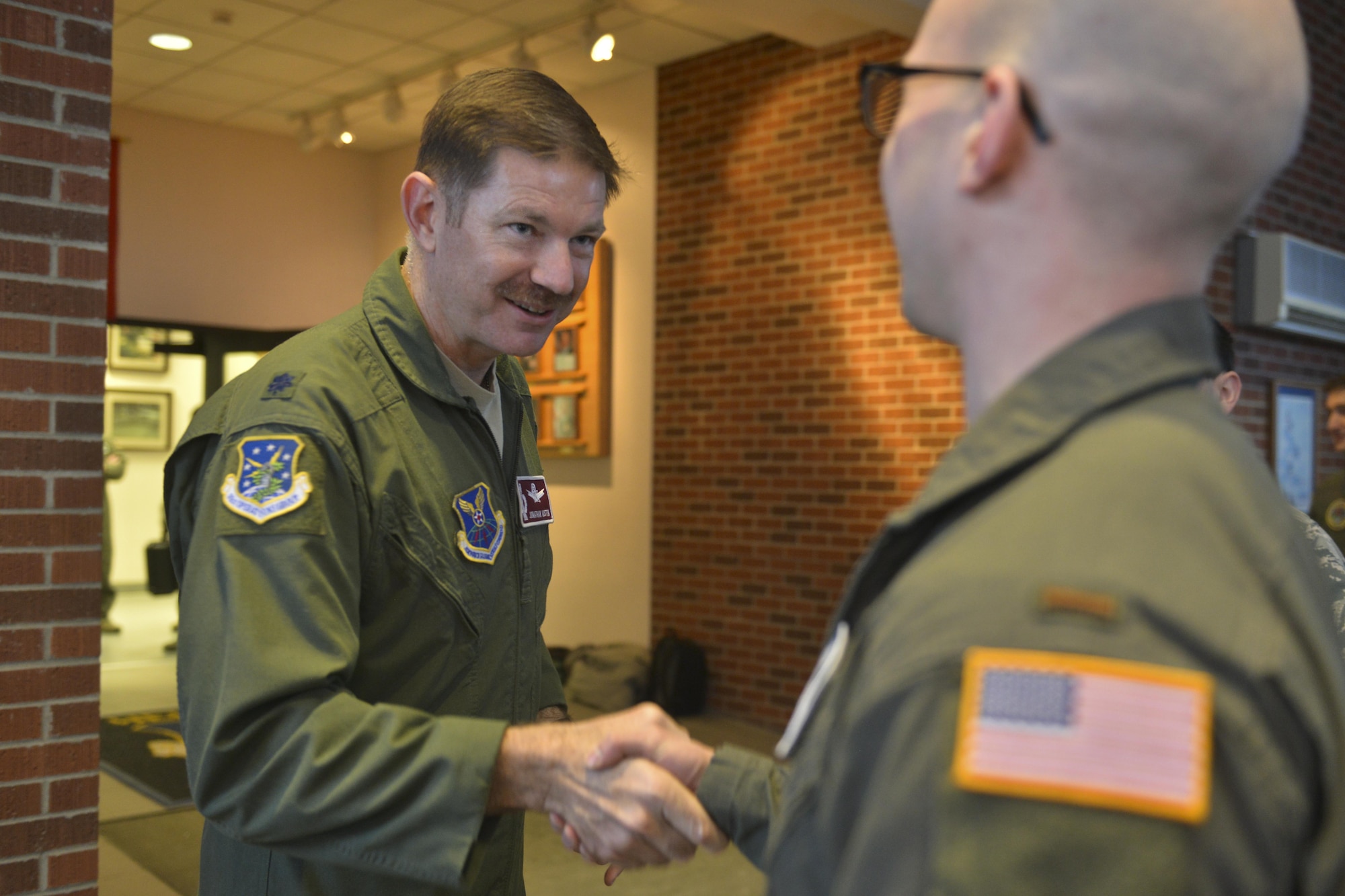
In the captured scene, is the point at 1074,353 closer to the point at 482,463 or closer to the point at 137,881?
the point at 482,463

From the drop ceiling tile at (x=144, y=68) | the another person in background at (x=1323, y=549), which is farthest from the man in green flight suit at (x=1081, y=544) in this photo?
the drop ceiling tile at (x=144, y=68)

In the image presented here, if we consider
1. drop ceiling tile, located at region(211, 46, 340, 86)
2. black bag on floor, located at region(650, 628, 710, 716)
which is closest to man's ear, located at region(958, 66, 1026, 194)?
black bag on floor, located at region(650, 628, 710, 716)

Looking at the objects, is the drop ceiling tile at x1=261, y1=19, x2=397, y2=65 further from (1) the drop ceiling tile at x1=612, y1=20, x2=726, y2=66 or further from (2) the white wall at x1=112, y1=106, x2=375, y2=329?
(2) the white wall at x1=112, y1=106, x2=375, y2=329

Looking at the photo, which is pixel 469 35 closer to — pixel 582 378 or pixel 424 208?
pixel 582 378

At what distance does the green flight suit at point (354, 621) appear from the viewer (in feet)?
3.84

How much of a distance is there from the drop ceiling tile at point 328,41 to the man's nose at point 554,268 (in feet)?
17.3

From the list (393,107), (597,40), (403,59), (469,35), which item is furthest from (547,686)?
(393,107)

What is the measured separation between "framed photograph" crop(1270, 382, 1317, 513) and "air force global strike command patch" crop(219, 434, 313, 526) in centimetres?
596

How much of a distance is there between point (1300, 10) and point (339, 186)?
670 centimetres

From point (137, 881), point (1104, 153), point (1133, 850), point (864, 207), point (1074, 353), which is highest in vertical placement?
point (864, 207)

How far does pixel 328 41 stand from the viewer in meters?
6.43

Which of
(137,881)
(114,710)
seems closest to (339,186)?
(114,710)

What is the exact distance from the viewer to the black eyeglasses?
677mm

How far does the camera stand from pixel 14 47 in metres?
2.15
